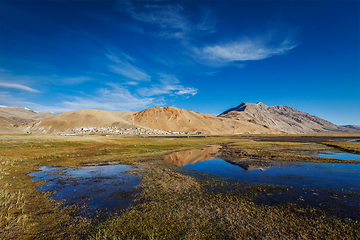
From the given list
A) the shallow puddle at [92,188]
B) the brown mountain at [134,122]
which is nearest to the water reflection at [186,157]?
the shallow puddle at [92,188]

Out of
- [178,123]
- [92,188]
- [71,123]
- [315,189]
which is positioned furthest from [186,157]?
[178,123]

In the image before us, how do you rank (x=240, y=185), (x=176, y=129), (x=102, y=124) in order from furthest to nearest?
(x=176, y=129), (x=102, y=124), (x=240, y=185)

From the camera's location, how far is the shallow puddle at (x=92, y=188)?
30.6 ft

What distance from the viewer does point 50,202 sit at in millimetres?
9180

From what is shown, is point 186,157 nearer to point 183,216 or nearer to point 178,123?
point 183,216

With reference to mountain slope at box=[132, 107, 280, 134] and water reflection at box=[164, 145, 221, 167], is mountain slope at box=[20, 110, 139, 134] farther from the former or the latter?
water reflection at box=[164, 145, 221, 167]

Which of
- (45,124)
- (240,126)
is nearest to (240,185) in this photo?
(45,124)

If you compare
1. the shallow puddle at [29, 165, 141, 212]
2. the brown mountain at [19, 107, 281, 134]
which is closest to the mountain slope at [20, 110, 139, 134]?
the brown mountain at [19, 107, 281, 134]

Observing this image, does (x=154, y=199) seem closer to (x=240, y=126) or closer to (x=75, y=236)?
(x=75, y=236)

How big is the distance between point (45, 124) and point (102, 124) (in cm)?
4416

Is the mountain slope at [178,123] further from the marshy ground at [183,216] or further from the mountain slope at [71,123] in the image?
the marshy ground at [183,216]

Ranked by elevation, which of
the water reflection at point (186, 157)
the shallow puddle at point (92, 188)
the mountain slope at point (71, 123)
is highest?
the mountain slope at point (71, 123)

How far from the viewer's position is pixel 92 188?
1171cm

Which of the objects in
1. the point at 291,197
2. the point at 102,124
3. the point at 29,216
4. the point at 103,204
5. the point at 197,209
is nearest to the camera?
the point at 29,216
